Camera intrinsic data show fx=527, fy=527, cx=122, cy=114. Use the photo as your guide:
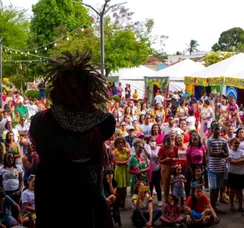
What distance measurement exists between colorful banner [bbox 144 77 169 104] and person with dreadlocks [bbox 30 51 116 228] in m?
28.7

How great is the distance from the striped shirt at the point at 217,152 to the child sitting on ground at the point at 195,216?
3.50 feet

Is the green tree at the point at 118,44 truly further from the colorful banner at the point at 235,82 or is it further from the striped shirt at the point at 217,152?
the striped shirt at the point at 217,152

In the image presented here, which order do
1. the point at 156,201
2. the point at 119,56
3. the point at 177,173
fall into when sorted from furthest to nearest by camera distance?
the point at 119,56
the point at 156,201
the point at 177,173

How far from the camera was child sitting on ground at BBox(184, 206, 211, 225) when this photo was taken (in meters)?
8.41

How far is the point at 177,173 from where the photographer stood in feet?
31.1

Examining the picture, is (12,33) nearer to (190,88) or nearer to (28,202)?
(190,88)

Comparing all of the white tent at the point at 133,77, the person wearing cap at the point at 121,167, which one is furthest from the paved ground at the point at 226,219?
the white tent at the point at 133,77

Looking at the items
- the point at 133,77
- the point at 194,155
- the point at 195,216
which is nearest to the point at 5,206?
the point at 195,216

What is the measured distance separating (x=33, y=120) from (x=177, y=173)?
687 centimetres

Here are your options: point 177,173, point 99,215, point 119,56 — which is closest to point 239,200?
point 177,173

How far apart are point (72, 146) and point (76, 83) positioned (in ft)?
1.11

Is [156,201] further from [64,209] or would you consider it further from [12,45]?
[12,45]

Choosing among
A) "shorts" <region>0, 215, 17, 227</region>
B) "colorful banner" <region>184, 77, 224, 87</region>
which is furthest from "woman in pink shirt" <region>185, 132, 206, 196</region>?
"colorful banner" <region>184, 77, 224, 87</region>

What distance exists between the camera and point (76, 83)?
9.23ft
